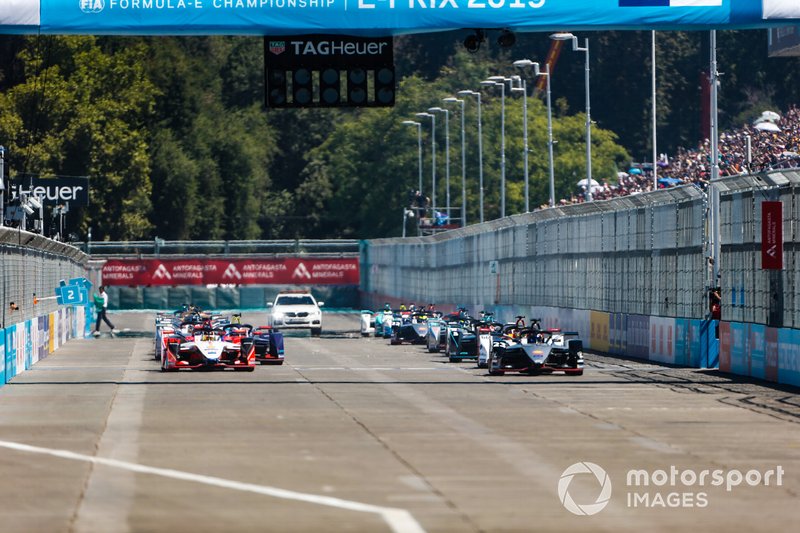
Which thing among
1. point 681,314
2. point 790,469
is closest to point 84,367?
point 681,314

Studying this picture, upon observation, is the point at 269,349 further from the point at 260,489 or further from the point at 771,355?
the point at 260,489

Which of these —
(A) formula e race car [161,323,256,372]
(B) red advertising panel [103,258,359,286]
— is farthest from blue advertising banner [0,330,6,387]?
(B) red advertising panel [103,258,359,286]

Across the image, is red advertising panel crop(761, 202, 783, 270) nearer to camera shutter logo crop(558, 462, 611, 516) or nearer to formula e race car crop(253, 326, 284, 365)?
formula e race car crop(253, 326, 284, 365)

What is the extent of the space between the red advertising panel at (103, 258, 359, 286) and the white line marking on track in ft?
225

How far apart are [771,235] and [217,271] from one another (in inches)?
2310

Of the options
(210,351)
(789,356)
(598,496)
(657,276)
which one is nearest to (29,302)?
(210,351)

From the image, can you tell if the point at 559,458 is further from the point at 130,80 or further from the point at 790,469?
the point at 130,80

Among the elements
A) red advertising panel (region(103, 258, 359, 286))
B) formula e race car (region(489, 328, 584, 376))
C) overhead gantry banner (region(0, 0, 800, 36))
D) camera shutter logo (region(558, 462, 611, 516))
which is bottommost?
camera shutter logo (region(558, 462, 611, 516))

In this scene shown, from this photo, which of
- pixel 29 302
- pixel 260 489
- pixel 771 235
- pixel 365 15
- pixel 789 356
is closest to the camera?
pixel 260 489

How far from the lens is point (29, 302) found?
1433 inches

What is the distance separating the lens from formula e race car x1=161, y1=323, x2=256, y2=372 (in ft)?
107

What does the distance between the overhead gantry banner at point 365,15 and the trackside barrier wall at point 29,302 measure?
13.5 feet

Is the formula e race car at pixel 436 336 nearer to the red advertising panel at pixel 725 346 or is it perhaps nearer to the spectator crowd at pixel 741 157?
the spectator crowd at pixel 741 157

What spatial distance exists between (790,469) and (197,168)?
91.2 meters
